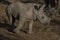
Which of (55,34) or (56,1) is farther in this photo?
(56,1)

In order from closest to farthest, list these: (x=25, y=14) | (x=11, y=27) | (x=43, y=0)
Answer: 1. (x=25, y=14)
2. (x=11, y=27)
3. (x=43, y=0)

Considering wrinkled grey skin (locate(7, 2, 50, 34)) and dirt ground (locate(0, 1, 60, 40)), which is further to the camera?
wrinkled grey skin (locate(7, 2, 50, 34))

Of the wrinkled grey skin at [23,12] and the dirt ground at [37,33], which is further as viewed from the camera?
the wrinkled grey skin at [23,12]

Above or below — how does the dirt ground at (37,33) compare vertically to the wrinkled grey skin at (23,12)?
below

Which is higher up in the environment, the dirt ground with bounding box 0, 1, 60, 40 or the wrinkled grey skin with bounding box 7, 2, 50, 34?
the wrinkled grey skin with bounding box 7, 2, 50, 34

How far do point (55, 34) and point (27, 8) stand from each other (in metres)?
1.64

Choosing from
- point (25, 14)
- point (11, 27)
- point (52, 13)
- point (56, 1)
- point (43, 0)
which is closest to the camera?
point (25, 14)

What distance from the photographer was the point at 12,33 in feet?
32.1

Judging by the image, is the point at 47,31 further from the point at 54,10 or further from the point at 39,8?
the point at 54,10

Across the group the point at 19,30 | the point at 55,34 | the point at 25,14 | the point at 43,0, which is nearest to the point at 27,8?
the point at 25,14

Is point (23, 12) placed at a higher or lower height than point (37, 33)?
higher

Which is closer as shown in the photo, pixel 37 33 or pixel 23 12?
pixel 23 12

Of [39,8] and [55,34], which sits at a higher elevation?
[39,8]

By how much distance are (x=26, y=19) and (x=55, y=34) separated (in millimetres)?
1402
